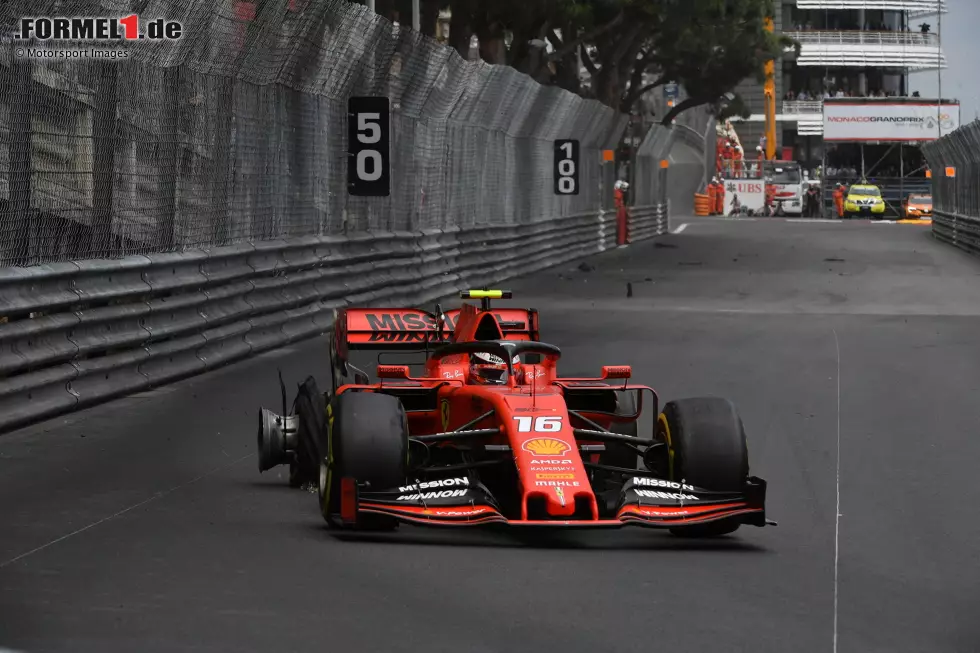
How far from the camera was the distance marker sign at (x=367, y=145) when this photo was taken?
1933cm

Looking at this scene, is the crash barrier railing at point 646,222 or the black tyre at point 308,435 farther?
the crash barrier railing at point 646,222

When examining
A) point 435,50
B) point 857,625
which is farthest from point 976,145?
point 857,625

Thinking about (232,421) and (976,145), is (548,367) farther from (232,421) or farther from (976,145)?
(976,145)

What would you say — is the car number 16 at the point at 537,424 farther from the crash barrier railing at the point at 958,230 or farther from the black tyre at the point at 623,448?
the crash barrier railing at the point at 958,230

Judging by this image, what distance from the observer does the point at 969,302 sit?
23984mm

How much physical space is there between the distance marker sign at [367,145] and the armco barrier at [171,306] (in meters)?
0.63

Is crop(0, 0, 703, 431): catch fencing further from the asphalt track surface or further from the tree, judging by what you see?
the tree

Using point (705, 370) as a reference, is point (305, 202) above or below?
above

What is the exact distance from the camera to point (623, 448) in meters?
8.75

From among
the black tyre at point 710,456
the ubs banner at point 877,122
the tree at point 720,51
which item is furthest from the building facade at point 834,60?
the black tyre at point 710,456

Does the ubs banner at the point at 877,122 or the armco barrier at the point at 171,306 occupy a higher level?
the ubs banner at the point at 877,122

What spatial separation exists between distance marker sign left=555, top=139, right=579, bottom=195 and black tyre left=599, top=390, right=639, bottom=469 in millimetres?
25409

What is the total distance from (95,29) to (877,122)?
73607 mm

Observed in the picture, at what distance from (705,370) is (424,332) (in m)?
5.01
